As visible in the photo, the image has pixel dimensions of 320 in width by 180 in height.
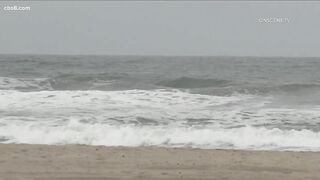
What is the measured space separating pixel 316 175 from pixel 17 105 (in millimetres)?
8365

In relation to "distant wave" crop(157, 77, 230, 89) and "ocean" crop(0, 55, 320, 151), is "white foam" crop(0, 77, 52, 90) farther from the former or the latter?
"distant wave" crop(157, 77, 230, 89)

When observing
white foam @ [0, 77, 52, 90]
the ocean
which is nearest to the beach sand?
the ocean

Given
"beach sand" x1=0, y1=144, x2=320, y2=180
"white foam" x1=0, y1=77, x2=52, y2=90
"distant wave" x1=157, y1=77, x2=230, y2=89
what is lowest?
"distant wave" x1=157, y1=77, x2=230, y2=89

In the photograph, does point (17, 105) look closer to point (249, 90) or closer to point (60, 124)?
point (60, 124)

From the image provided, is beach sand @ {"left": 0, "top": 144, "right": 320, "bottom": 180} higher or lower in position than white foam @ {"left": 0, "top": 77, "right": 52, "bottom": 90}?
higher

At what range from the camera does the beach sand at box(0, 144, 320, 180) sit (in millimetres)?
5781

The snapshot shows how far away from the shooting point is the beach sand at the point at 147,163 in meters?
5.78

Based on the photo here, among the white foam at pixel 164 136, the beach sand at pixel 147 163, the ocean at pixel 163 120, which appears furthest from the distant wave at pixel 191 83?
the beach sand at pixel 147 163

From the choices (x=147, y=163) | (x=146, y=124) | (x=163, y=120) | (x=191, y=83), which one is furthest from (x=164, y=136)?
(x=191, y=83)

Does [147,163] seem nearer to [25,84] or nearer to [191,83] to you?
[25,84]

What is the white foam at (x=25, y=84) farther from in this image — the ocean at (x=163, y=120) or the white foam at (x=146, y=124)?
the white foam at (x=146, y=124)

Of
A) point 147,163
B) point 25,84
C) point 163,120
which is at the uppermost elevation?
point 147,163

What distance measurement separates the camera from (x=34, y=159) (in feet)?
21.3

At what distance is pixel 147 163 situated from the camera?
21.2 feet
